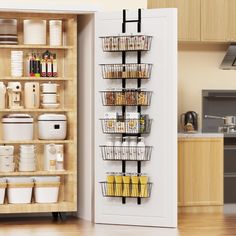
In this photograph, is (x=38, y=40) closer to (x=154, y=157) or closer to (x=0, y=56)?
(x=0, y=56)

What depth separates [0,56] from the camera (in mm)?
6875

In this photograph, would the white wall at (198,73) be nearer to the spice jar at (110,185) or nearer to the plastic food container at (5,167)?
the spice jar at (110,185)

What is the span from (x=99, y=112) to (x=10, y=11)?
3.99 feet

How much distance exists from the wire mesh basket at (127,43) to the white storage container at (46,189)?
4.38 ft

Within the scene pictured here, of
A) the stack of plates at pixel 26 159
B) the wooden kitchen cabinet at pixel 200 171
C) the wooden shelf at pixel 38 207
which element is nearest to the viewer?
the wooden shelf at pixel 38 207

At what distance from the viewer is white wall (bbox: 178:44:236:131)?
26.5 feet

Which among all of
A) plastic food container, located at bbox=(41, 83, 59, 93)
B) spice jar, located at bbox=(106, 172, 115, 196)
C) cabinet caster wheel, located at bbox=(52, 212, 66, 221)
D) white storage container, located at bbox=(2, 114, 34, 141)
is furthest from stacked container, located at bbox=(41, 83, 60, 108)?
cabinet caster wheel, located at bbox=(52, 212, 66, 221)

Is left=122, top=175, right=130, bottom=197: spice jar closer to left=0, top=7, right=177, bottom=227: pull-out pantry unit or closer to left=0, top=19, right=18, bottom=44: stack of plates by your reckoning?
left=0, top=7, right=177, bottom=227: pull-out pantry unit

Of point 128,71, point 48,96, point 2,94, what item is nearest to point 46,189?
point 48,96

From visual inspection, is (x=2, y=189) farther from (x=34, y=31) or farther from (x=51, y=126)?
(x=34, y=31)

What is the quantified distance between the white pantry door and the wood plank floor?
0.15m

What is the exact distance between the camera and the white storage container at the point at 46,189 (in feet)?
22.0

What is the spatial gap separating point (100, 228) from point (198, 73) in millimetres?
2569

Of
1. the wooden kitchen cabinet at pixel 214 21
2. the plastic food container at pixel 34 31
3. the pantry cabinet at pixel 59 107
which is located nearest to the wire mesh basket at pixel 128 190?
the pantry cabinet at pixel 59 107
